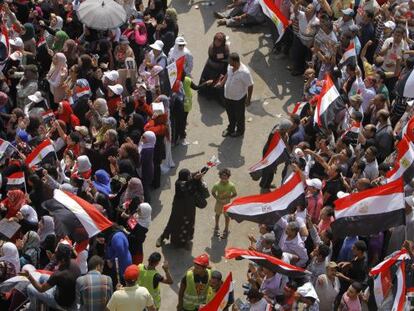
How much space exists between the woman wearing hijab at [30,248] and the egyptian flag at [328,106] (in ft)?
15.4

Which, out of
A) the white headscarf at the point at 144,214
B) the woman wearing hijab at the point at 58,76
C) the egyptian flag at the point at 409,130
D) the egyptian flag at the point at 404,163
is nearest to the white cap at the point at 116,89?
the woman wearing hijab at the point at 58,76

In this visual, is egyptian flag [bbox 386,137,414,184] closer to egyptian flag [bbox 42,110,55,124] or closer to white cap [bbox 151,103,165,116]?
white cap [bbox 151,103,165,116]

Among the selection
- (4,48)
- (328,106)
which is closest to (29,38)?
(4,48)

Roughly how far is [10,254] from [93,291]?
3.70ft

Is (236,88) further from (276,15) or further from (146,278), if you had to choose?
(146,278)

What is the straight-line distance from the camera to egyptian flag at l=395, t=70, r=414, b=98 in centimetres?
1596

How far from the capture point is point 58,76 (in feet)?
56.9

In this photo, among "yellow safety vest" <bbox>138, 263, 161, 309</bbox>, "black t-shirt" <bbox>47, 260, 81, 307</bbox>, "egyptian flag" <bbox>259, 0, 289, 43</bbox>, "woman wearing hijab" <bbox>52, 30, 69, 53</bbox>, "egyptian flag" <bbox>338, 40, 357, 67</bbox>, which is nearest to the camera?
"black t-shirt" <bbox>47, 260, 81, 307</bbox>

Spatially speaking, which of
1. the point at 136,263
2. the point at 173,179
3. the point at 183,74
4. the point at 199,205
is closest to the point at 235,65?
the point at 183,74

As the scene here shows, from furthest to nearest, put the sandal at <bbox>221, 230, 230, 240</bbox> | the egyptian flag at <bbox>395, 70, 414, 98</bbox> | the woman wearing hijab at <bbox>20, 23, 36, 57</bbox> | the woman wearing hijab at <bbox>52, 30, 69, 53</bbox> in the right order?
the woman wearing hijab at <bbox>52, 30, 69, 53</bbox> < the woman wearing hijab at <bbox>20, 23, 36, 57</bbox> < the sandal at <bbox>221, 230, 230, 240</bbox> < the egyptian flag at <bbox>395, 70, 414, 98</bbox>

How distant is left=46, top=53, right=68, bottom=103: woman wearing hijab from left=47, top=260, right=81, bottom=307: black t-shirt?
15.6 ft

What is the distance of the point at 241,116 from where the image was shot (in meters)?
18.2

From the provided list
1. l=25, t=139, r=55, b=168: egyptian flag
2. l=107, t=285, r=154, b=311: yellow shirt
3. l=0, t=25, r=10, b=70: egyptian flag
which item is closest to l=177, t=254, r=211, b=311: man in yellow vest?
l=107, t=285, r=154, b=311: yellow shirt

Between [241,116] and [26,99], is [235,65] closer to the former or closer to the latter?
[241,116]
